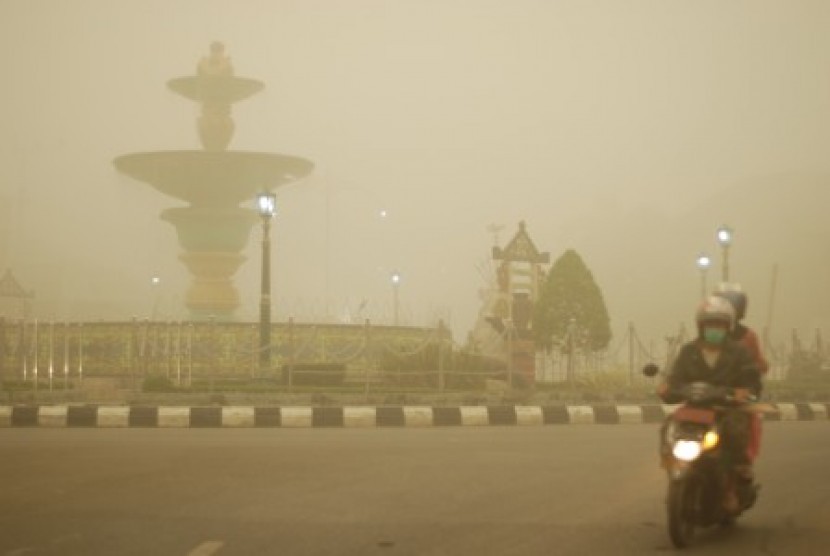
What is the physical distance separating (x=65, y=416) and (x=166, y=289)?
6842 cm

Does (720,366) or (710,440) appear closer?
(710,440)

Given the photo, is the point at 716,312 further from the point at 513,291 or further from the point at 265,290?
the point at 513,291

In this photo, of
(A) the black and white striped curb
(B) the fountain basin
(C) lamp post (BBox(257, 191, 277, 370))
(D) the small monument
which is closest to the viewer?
(A) the black and white striped curb

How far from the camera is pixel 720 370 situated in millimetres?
6293

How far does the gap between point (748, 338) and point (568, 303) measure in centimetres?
2088

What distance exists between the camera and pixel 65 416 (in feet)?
51.0

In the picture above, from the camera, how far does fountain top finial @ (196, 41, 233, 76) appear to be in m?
37.4

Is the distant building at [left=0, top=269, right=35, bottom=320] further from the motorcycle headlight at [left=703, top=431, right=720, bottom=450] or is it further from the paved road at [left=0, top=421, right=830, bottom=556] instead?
A: the motorcycle headlight at [left=703, top=431, right=720, bottom=450]

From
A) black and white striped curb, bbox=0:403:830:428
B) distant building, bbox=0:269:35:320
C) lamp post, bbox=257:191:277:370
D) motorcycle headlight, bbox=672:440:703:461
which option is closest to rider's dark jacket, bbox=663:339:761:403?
motorcycle headlight, bbox=672:440:703:461

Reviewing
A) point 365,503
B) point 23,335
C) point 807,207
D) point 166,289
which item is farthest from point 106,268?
point 365,503

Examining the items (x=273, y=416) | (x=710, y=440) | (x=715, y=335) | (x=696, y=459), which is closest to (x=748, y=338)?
(x=715, y=335)

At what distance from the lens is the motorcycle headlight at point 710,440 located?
580 cm

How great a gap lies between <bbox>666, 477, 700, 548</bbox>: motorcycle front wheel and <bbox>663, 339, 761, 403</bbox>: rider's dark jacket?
0.54m

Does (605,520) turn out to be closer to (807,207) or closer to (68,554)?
(68,554)
